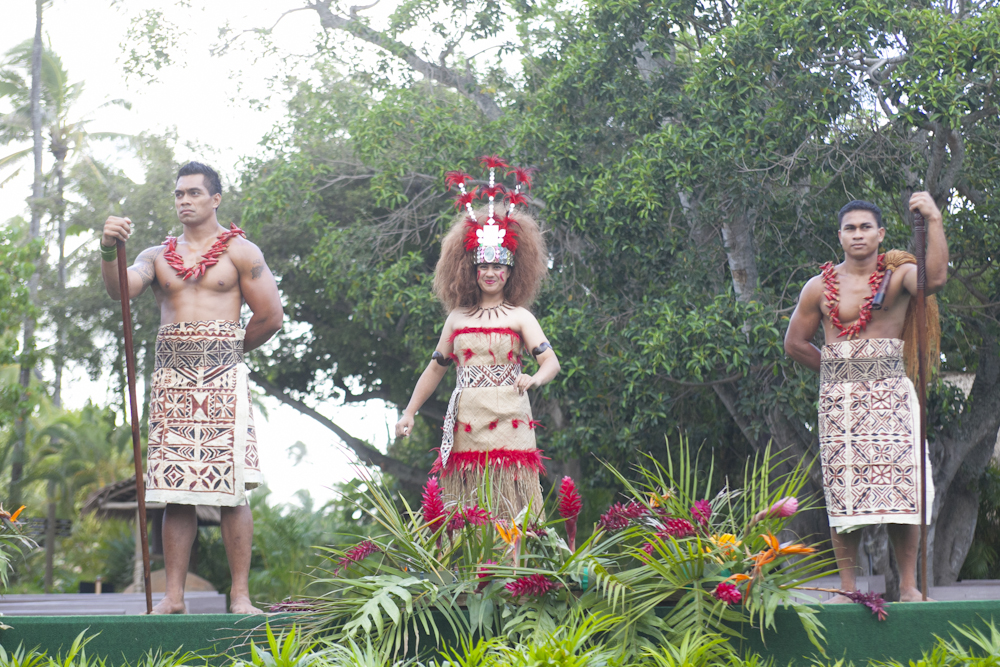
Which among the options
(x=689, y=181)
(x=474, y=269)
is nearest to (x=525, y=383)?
(x=474, y=269)

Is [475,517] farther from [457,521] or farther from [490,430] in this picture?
[490,430]

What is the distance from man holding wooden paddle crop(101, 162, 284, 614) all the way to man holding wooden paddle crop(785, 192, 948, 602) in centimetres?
243

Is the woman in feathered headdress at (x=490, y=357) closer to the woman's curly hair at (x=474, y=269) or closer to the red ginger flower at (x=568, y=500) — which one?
the woman's curly hair at (x=474, y=269)

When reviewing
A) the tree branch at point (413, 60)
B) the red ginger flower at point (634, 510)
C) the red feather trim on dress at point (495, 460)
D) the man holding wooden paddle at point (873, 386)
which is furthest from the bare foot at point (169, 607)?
the tree branch at point (413, 60)

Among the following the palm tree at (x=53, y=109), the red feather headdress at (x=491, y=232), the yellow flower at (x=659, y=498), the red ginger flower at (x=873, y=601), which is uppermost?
the palm tree at (x=53, y=109)

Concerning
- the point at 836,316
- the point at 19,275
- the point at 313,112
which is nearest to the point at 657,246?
the point at 836,316

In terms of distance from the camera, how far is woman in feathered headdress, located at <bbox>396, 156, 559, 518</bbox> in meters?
4.31

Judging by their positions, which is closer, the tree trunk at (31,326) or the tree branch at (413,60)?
the tree branch at (413,60)

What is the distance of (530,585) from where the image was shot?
123 inches

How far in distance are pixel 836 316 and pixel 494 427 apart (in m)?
1.59

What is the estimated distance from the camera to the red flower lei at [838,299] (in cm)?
421

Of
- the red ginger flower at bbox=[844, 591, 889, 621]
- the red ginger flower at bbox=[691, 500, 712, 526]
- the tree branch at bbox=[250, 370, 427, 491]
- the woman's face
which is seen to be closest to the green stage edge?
the red ginger flower at bbox=[844, 591, 889, 621]

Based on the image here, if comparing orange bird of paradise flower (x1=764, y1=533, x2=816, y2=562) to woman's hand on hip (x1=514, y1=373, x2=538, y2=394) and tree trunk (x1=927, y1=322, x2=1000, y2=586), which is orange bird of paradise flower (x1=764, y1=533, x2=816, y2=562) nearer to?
woman's hand on hip (x1=514, y1=373, x2=538, y2=394)

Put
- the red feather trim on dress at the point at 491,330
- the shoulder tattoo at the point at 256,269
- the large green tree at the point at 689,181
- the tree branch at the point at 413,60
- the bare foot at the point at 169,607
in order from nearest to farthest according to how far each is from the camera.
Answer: the bare foot at the point at 169,607 → the shoulder tattoo at the point at 256,269 → the red feather trim on dress at the point at 491,330 → the large green tree at the point at 689,181 → the tree branch at the point at 413,60
